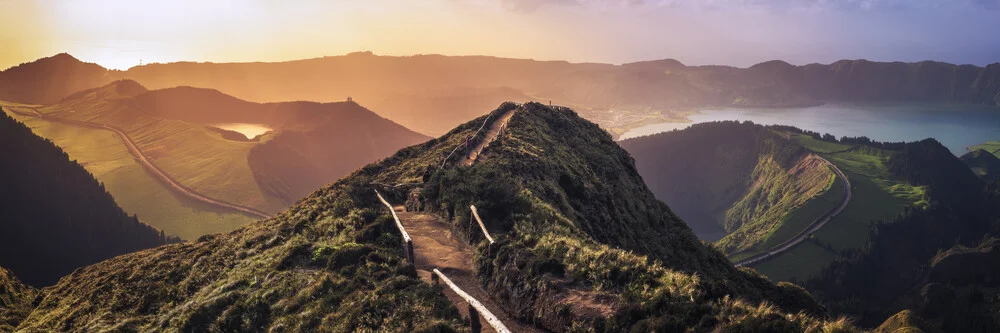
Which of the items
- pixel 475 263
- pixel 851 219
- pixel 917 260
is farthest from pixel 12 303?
pixel 917 260

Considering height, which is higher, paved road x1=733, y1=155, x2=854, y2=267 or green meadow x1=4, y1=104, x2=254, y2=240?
green meadow x1=4, y1=104, x2=254, y2=240

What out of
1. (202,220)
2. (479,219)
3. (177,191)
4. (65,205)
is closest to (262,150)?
(177,191)

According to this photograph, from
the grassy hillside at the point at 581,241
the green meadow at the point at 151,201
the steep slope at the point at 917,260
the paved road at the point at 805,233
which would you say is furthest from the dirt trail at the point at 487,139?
the green meadow at the point at 151,201

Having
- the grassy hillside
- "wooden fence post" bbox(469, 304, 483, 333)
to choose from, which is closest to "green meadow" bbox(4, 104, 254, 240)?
the grassy hillside

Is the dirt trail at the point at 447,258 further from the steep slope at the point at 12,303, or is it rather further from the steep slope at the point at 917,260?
the steep slope at the point at 917,260

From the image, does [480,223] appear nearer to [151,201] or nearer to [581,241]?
[581,241]

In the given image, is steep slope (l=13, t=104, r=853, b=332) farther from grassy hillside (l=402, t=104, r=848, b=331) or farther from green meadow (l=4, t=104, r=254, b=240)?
green meadow (l=4, t=104, r=254, b=240)

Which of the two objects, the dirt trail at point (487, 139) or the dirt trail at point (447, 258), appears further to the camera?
the dirt trail at point (487, 139)
